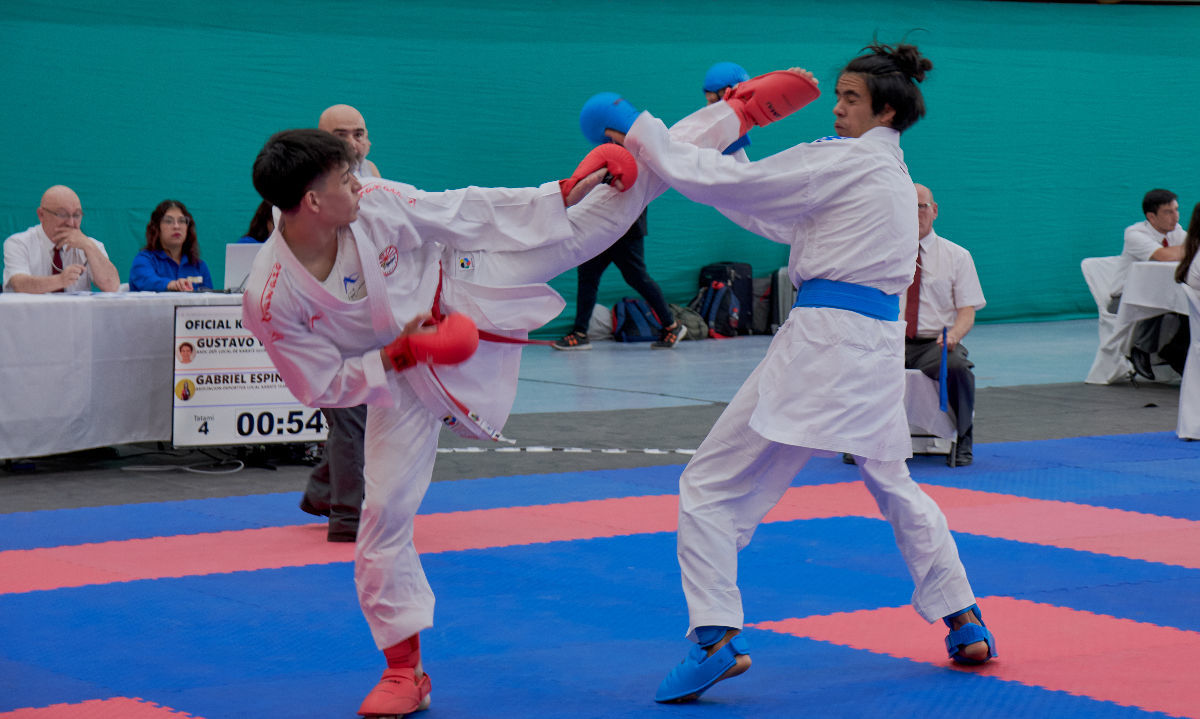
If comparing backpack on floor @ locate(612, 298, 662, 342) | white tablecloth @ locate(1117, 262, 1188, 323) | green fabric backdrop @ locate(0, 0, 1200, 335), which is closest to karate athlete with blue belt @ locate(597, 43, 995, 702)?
white tablecloth @ locate(1117, 262, 1188, 323)

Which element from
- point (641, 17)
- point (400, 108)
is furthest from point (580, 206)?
point (641, 17)

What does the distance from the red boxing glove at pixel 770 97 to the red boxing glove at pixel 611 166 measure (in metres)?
0.42

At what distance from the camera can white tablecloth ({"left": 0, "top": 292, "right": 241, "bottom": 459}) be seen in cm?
662

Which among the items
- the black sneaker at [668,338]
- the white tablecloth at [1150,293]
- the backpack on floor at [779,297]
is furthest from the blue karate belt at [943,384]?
the backpack on floor at [779,297]

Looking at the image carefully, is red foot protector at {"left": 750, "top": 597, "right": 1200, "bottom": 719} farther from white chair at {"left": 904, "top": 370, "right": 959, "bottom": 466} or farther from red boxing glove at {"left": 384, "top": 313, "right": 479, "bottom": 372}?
white chair at {"left": 904, "top": 370, "right": 959, "bottom": 466}

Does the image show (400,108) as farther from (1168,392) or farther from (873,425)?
(873,425)

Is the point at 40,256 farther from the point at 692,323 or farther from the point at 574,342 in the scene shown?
the point at 692,323

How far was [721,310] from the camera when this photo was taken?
13.5m

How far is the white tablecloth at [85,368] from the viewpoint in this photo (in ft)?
21.7

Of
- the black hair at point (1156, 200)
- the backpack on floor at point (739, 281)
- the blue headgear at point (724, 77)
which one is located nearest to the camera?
the blue headgear at point (724, 77)

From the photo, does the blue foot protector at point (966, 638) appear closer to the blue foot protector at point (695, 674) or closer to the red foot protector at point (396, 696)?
the blue foot protector at point (695, 674)

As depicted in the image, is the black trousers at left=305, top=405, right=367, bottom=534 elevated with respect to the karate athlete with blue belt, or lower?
lower

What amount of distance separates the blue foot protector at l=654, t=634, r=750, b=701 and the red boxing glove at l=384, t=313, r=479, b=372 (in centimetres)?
96

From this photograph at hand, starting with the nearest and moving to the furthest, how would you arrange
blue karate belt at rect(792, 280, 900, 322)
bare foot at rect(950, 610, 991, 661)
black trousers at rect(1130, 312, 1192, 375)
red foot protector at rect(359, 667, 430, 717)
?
red foot protector at rect(359, 667, 430, 717) < blue karate belt at rect(792, 280, 900, 322) < bare foot at rect(950, 610, 991, 661) < black trousers at rect(1130, 312, 1192, 375)
